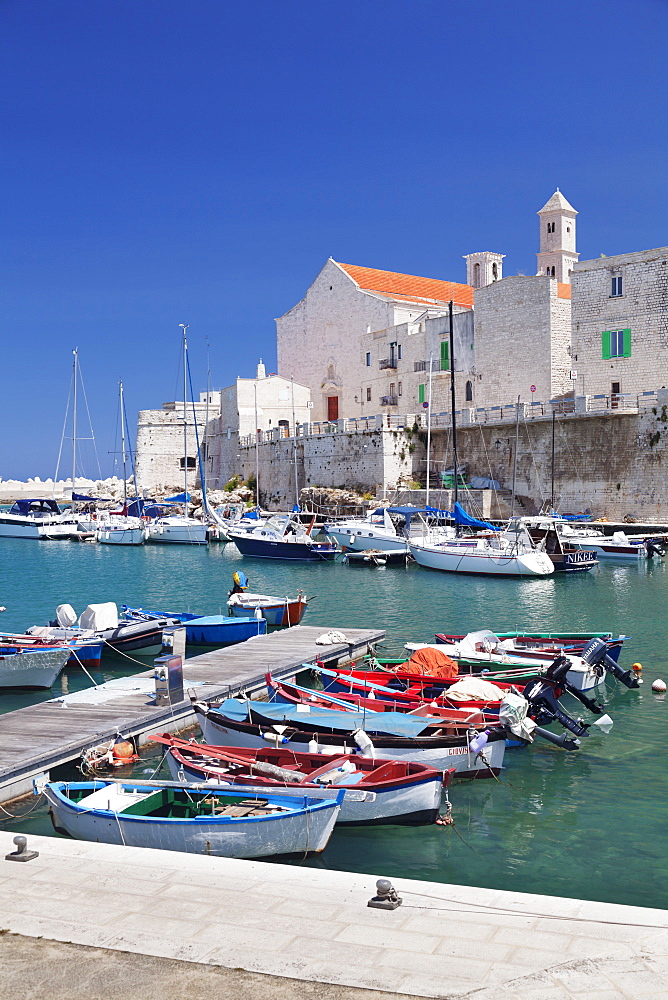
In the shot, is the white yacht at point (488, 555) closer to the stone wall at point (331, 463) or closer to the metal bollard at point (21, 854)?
the stone wall at point (331, 463)

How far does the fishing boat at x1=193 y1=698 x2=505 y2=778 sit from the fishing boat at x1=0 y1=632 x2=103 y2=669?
15.0ft

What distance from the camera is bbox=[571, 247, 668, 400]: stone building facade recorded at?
37344mm

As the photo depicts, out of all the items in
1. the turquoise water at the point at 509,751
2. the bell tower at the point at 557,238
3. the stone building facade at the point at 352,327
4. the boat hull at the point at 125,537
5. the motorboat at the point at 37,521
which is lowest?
the turquoise water at the point at 509,751

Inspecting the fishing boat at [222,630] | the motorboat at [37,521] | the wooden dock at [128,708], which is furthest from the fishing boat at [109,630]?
the motorboat at [37,521]

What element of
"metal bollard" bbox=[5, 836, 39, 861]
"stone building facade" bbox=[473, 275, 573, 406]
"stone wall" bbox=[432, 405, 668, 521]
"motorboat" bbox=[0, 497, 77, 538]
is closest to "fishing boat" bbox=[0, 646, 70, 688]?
"metal bollard" bbox=[5, 836, 39, 861]

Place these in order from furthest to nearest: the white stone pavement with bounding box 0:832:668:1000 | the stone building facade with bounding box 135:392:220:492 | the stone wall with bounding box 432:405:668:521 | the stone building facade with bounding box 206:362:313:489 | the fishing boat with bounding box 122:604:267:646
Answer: the stone building facade with bounding box 135:392:220:492 → the stone building facade with bounding box 206:362:313:489 → the stone wall with bounding box 432:405:668:521 → the fishing boat with bounding box 122:604:267:646 → the white stone pavement with bounding box 0:832:668:1000

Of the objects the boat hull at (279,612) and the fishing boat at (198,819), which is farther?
the boat hull at (279,612)

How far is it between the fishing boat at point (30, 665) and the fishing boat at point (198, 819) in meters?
5.72

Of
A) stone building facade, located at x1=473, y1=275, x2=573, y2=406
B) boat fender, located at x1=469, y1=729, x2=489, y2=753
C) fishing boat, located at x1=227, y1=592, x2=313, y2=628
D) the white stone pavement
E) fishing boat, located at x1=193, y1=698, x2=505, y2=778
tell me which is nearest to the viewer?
the white stone pavement

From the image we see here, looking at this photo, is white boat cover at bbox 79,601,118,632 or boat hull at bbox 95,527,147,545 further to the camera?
boat hull at bbox 95,527,147,545

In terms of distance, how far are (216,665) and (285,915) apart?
28.6ft

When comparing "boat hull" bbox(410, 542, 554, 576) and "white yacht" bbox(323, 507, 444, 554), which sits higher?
"white yacht" bbox(323, 507, 444, 554)

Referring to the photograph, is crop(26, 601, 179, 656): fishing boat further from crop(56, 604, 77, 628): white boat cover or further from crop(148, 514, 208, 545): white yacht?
crop(148, 514, 208, 545): white yacht

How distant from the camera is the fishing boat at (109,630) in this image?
15.8 metres
